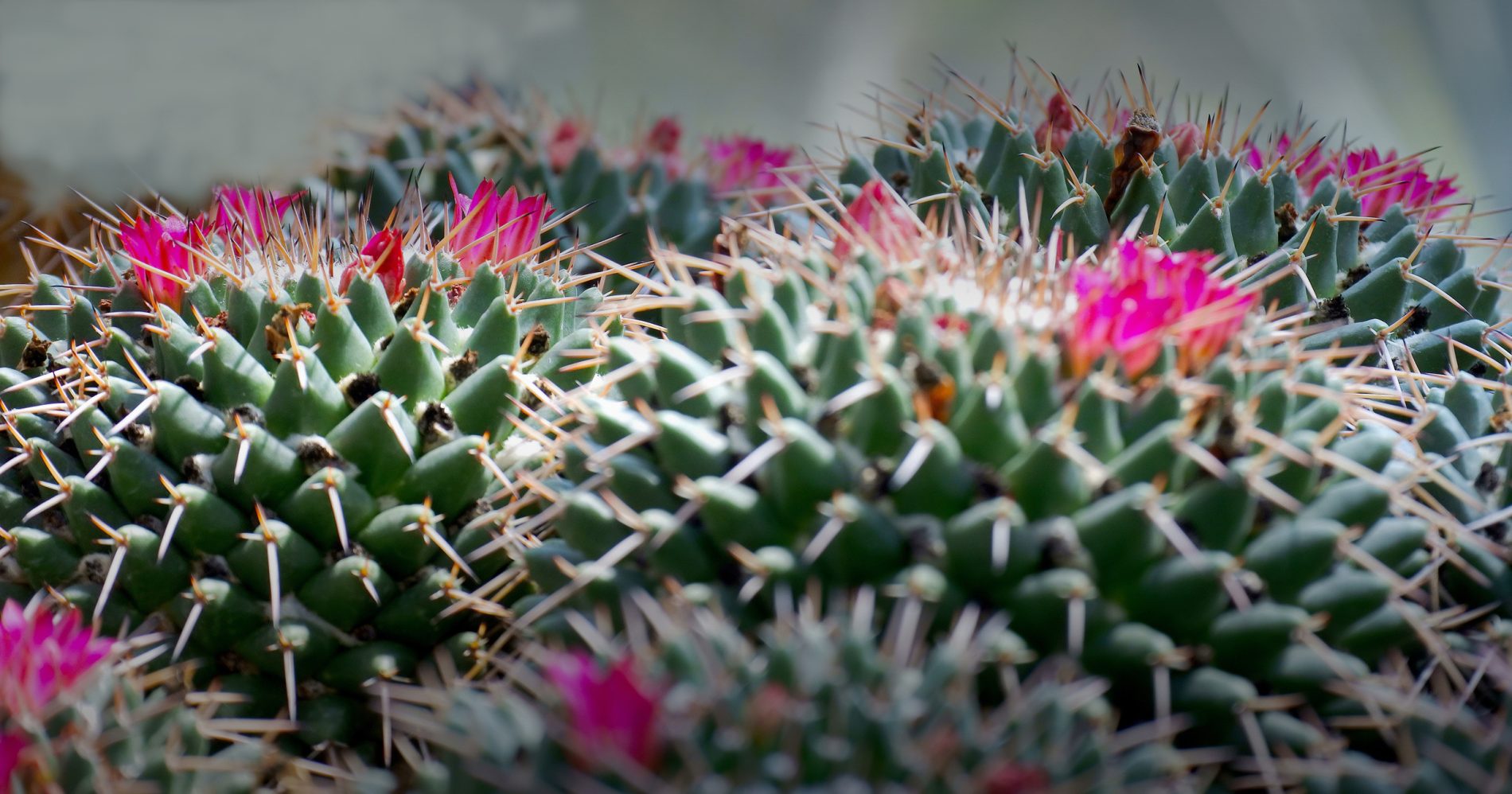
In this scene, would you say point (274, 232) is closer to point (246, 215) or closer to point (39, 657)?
point (246, 215)

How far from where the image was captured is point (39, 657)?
1.14m

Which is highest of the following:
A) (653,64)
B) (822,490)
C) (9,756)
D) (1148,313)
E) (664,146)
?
(653,64)

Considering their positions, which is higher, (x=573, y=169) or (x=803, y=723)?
(x=573, y=169)

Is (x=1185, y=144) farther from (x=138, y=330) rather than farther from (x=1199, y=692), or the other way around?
(x=138, y=330)

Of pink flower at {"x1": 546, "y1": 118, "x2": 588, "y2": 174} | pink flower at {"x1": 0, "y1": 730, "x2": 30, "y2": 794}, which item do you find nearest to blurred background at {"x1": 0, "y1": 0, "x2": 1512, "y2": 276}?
pink flower at {"x1": 546, "y1": 118, "x2": 588, "y2": 174}

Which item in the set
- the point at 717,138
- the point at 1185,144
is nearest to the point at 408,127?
the point at 717,138

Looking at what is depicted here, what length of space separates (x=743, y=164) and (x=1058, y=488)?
1.85 meters

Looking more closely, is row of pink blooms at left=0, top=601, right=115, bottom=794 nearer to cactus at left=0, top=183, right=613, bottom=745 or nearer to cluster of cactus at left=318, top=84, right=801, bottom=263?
cactus at left=0, top=183, right=613, bottom=745

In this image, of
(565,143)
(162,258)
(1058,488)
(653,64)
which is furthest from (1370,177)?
(653,64)

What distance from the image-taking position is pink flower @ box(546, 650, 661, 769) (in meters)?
0.88

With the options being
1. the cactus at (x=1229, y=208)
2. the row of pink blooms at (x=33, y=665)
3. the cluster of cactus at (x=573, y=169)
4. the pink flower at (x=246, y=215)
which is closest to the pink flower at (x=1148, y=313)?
the cactus at (x=1229, y=208)

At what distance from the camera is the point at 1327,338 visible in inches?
64.8

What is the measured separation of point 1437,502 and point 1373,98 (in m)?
3.57

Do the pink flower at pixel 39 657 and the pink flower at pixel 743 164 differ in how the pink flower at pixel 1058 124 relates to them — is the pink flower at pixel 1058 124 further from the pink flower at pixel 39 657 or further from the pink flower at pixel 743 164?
the pink flower at pixel 39 657
